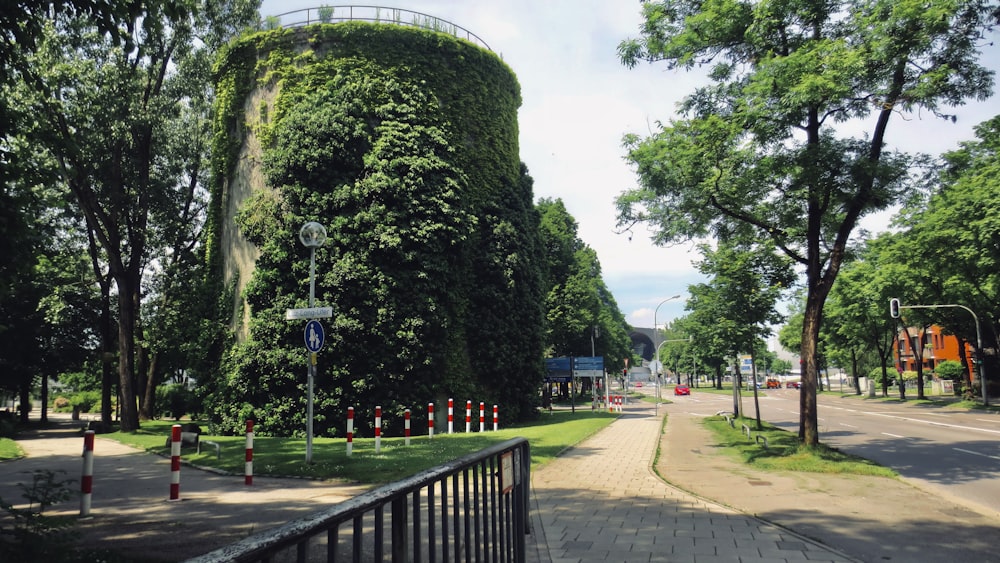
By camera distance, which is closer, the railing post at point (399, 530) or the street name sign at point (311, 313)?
the railing post at point (399, 530)

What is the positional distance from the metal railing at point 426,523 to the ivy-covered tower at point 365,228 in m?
15.9

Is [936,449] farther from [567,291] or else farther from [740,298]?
[567,291]

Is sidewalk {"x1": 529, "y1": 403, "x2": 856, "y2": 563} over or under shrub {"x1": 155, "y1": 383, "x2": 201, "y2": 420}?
over

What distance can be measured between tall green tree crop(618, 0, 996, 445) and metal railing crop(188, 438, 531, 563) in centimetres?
918

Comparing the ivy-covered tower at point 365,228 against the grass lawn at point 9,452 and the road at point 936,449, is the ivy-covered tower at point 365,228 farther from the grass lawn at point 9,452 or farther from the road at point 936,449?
the road at point 936,449

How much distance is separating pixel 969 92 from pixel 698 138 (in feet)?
15.3

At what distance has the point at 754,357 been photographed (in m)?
22.5

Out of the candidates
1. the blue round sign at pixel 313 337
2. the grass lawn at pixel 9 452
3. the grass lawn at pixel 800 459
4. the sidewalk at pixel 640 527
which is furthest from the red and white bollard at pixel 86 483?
the grass lawn at pixel 800 459

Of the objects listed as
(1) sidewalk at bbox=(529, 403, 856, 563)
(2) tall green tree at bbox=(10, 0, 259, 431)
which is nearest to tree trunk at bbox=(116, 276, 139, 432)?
(2) tall green tree at bbox=(10, 0, 259, 431)

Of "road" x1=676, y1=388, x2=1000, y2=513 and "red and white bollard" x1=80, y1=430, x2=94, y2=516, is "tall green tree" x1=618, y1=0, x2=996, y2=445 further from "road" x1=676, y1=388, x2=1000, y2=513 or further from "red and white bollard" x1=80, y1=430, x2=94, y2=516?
"red and white bollard" x1=80, y1=430, x2=94, y2=516

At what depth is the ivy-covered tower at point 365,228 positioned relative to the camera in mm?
20266

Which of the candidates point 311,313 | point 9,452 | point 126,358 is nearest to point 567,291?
point 126,358

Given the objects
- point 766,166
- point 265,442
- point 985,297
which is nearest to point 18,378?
point 265,442

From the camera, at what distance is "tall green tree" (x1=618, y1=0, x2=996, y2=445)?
1075 centimetres
